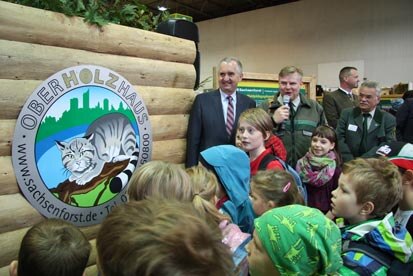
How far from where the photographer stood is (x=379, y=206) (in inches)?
68.0

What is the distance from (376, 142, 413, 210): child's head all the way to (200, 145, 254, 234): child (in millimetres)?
844

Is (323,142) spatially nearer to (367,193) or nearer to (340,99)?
(367,193)

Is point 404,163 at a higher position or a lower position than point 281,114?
lower

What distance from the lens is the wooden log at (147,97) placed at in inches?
78.4

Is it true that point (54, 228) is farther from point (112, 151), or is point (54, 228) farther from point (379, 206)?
point (379, 206)

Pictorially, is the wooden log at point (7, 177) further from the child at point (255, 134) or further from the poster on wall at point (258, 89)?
the poster on wall at point (258, 89)

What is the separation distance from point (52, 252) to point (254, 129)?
1.63 meters

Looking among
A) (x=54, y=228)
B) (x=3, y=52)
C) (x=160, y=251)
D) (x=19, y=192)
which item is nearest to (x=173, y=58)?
(x=3, y=52)

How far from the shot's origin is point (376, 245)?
147 cm

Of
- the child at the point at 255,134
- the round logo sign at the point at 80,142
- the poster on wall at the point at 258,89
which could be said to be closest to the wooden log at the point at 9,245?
the round logo sign at the point at 80,142

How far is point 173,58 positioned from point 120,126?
0.83 m

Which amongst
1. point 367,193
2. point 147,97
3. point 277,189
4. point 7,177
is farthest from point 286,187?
point 7,177

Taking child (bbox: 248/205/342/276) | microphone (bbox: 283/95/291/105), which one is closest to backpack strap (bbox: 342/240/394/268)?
child (bbox: 248/205/342/276)

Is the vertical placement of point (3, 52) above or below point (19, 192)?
above
